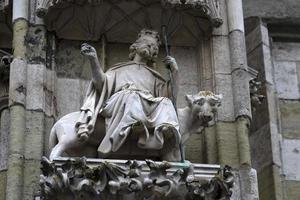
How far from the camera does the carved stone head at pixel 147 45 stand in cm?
1019

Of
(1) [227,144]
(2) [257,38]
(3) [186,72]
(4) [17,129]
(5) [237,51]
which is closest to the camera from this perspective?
(4) [17,129]

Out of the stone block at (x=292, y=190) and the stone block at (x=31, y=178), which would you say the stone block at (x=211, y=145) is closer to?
the stone block at (x=292, y=190)

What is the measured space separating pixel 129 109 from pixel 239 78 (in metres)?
1.24

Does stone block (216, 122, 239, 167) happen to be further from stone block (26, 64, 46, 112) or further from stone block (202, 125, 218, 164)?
stone block (26, 64, 46, 112)

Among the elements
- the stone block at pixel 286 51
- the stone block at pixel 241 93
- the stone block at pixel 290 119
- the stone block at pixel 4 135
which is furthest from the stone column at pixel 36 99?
the stone block at pixel 286 51

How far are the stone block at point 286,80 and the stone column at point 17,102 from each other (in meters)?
2.50

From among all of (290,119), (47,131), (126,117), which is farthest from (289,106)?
(47,131)

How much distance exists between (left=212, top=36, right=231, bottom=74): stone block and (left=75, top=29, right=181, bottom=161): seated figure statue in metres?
0.58

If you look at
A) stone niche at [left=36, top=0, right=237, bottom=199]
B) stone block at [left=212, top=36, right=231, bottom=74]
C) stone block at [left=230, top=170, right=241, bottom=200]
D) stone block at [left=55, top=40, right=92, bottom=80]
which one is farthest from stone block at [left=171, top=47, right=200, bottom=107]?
stone block at [left=230, top=170, right=241, bottom=200]

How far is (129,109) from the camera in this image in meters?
9.51

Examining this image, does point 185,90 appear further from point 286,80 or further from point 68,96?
point 286,80

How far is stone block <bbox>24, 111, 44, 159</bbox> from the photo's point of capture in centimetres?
975

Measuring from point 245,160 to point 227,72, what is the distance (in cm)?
90

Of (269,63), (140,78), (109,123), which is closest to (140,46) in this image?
(140,78)
